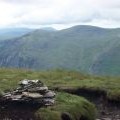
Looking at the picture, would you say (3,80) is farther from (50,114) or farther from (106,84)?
(50,114)

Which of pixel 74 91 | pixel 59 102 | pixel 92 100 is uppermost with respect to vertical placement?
pixel 59 102

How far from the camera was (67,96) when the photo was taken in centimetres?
3048

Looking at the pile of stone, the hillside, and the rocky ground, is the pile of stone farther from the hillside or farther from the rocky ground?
the hillside

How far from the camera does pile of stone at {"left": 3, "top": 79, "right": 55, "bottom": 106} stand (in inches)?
1118

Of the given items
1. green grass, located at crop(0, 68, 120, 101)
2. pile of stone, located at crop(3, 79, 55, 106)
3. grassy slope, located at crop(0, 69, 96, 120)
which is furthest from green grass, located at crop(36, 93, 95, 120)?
green grass, located at crop(0, 68, 120, 101)

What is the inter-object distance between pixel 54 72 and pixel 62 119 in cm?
1721

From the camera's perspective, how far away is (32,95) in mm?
28344

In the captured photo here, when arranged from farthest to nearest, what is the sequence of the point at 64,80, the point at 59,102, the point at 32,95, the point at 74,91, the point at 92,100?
1. the point at 64,80
2. the point at 92,100
3. the point at 74,91
4. the point at 59,102
5. the point at 32,95

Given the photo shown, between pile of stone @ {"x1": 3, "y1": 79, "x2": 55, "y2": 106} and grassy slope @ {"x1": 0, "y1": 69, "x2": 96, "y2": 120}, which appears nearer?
grassy slope @ {"x1": 0, "y1": 69, "x2": 96, "y2": 120}

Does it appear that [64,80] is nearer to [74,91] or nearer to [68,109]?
[74,91]

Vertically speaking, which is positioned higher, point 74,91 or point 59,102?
point 59,102

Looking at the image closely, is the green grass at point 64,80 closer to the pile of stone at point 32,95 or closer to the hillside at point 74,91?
the hillside at point 74,91

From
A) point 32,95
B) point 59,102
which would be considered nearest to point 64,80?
point 59,102

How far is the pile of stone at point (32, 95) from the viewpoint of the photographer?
1118 inches
